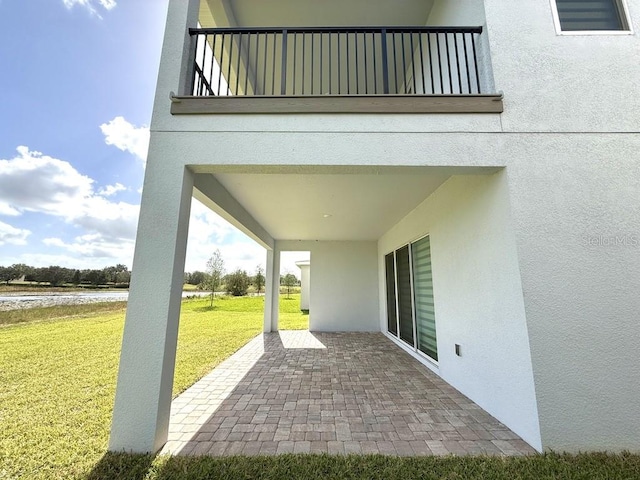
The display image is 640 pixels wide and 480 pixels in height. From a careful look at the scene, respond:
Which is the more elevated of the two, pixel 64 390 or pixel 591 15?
pixel 591 15

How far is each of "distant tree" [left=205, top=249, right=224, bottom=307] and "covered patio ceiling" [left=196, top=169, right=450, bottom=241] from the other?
14801mm

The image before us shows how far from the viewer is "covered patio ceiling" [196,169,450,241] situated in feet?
13.8

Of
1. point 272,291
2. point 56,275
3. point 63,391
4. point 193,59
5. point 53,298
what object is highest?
point 193,59

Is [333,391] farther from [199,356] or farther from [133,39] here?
[133,39]

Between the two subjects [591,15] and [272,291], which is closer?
[591,15]

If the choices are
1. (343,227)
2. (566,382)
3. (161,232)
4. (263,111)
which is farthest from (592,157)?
(343,227)

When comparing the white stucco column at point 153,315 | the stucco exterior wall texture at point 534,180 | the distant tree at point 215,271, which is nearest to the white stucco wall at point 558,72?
the stucco exterior wall texture at point 534,180

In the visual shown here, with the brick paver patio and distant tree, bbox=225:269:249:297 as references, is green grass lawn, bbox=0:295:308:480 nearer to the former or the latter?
the brick paver patio

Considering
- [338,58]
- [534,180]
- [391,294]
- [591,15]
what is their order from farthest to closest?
[391,294]
[338,58]
[591,15]
[534,180]

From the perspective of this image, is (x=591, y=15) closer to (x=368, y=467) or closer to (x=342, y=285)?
(x=368, y=467)

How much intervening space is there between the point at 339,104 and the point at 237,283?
86.1 ft

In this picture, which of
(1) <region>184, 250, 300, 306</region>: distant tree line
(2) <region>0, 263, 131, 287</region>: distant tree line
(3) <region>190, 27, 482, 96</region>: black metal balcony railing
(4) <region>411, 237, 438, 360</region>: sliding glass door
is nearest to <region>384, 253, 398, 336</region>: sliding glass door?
(4) <region>411, 237, 438, 360</region>: sliding glass door

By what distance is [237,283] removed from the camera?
27.2m

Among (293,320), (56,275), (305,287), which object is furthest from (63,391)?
(56,275)
